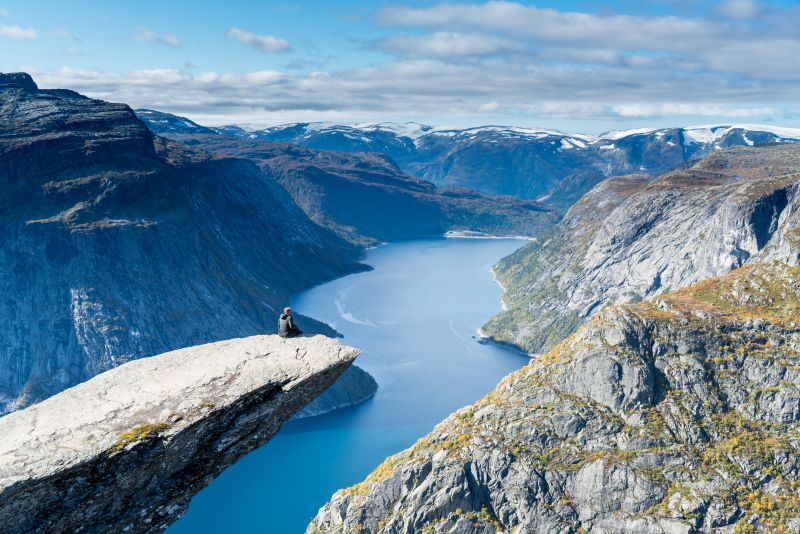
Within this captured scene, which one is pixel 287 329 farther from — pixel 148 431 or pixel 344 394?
pixel 344 394

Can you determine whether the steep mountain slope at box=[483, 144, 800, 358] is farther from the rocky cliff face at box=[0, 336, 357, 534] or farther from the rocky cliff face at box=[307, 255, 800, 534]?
the rocky cliff face at box=[0, 336, 357, 534]

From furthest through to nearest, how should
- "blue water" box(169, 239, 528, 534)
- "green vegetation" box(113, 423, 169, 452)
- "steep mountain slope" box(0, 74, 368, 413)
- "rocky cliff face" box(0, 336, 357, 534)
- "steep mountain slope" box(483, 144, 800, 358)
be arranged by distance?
"steep mountain slope" box(483, 144, 800, 358), "steep mountain slope" box(0, 74, 368, 413), "blue water" box(169, 239, 528, 534), "green vegetation" box(113, 423, 169, 452), "rocky cliff face" box(0, 336, 357, 534)

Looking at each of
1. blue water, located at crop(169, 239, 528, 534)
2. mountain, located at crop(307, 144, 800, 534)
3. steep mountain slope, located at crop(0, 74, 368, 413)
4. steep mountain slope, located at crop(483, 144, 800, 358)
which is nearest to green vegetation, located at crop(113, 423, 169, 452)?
mountain, located at crop(307, 144, 800, 534)

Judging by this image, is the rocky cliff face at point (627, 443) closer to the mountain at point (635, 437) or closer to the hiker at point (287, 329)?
the mountain at point (635, 437)

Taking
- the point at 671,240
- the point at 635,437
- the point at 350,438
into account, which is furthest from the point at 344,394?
the point at 671,240

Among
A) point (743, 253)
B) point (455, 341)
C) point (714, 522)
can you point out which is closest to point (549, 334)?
point (455, 341)
